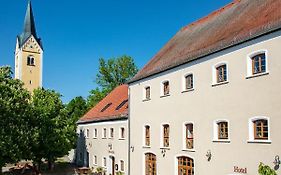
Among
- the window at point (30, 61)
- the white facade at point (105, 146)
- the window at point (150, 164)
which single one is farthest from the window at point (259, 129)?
the window at point (30, 61)

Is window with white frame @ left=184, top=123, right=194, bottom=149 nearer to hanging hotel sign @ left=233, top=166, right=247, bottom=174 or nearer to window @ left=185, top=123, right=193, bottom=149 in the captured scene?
window @ left=185, top=123, right=193, bottom=149

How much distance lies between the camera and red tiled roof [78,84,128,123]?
3183 cm

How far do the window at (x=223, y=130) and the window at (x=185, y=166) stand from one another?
10.4ft

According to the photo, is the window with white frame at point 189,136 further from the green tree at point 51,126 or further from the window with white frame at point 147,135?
the green tree at point 51,126

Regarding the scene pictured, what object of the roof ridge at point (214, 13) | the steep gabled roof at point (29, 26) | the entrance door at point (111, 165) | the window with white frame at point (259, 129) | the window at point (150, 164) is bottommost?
the entrance door at point (111, 165)

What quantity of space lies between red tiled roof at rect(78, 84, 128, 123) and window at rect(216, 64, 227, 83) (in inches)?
483

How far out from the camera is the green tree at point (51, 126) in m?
32.7

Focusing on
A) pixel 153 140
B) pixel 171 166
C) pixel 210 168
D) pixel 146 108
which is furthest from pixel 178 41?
pixel 210 168

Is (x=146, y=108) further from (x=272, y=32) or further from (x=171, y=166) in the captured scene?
(x=272, y=32)

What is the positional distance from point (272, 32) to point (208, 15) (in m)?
11.6

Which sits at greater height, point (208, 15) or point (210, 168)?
point (208, 15)

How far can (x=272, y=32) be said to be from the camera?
15562 millimetres

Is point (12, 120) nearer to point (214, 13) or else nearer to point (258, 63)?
point (214, 13)

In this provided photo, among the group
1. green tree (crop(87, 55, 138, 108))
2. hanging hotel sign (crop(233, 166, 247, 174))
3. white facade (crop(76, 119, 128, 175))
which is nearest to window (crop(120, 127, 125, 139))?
white facade (crop(76, 119, 128, 175))
